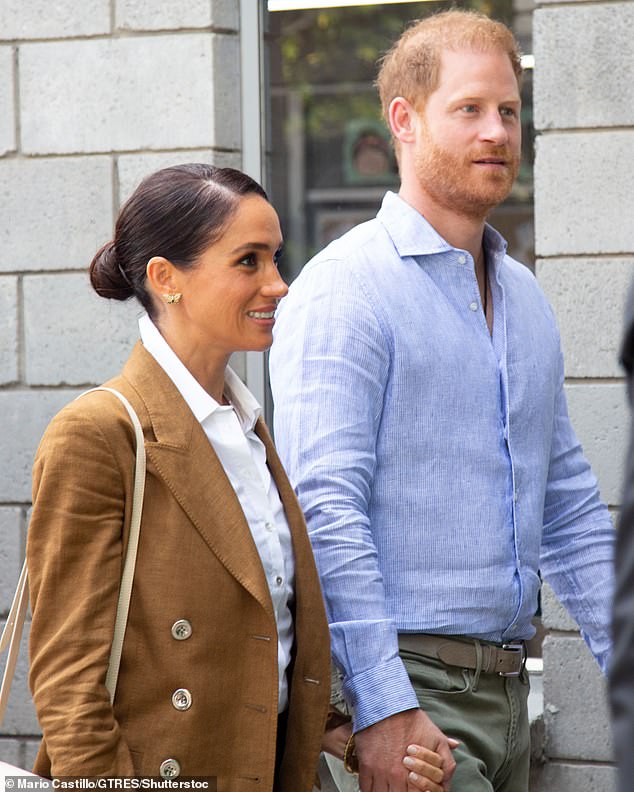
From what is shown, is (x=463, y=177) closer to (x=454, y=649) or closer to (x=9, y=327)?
(x=454, y=649)

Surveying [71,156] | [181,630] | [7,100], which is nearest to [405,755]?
[181,630]

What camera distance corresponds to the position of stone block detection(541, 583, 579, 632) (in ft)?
16.2

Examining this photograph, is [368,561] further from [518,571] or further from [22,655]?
[22,655]

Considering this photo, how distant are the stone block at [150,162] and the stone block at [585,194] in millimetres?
1232

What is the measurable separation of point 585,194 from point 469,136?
1.97 meters

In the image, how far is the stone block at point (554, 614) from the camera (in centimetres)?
495

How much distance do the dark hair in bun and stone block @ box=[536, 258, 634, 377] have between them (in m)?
2.48

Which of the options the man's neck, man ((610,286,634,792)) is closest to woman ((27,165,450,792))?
the man's neck

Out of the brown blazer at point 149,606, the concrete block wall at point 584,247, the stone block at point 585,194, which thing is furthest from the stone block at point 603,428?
the brown blazer at point 149,606

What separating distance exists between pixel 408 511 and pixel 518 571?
0.30 metres

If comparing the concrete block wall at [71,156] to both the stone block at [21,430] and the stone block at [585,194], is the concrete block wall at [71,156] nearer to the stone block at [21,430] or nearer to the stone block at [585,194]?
the stone block at [21,430]

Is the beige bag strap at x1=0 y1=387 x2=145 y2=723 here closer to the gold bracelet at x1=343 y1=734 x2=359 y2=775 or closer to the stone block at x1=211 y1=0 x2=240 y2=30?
the gold bracelet at x1=343 y1=734 x2=359 y2=775

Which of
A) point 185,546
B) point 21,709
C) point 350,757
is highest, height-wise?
point 185,546

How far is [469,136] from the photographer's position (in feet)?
9.92
